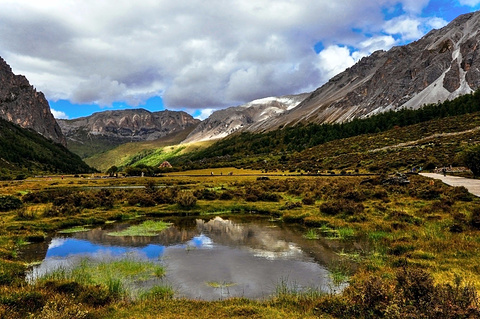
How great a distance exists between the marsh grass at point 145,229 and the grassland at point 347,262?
5811 mm

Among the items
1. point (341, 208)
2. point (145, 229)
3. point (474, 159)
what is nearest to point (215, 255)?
point (145, 229)

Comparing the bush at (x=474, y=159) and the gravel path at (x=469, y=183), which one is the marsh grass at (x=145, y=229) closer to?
the gravel path at (x=469, y=183)

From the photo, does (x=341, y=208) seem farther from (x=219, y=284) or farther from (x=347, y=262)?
(x=219, y=284)

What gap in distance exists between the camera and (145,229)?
30609mm

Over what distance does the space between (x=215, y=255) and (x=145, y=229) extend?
11.8 meters

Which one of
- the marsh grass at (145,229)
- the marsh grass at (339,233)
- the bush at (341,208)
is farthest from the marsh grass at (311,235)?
the marsh grass at (145,229)

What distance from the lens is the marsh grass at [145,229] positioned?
28.8 metres

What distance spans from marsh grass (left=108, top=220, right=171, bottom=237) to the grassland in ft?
19.1

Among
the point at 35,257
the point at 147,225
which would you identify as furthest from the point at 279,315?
the point at 147,225

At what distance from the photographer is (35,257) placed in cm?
2183

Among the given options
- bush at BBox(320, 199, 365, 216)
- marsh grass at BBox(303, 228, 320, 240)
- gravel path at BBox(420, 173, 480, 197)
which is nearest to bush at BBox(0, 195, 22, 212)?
marsh grass at BBox(303, 228, 320, 240)

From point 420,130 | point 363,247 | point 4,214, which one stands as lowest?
point 363,247

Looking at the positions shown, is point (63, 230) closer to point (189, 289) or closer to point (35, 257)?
point (35, 257)

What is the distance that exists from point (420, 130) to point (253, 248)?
498 feet
